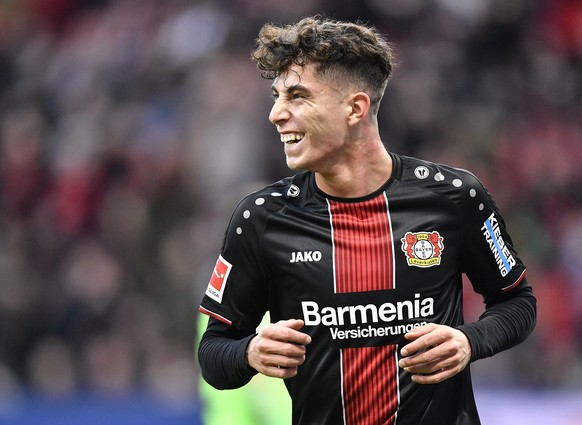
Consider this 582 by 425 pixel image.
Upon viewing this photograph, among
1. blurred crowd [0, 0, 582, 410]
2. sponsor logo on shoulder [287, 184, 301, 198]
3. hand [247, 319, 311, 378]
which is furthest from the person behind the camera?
blurred crowd [0, 0, 582, 410]

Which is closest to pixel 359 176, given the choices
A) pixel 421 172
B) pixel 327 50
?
pixel 421 172

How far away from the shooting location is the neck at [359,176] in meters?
3.83

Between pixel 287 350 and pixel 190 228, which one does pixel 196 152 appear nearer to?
pixel 190 228

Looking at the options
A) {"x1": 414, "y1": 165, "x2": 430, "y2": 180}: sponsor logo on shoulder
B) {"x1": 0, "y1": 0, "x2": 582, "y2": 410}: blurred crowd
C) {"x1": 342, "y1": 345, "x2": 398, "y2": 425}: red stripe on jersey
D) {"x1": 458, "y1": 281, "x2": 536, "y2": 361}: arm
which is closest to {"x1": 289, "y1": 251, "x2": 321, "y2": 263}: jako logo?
{"x1": 342, "y1": 345, "x2": 398, "y2": 425}: red stripe on jersey

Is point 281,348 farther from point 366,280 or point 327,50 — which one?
point 327,50

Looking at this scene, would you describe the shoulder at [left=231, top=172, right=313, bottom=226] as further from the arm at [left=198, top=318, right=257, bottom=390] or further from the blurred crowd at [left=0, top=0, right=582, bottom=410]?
the blurred crowd at [left=0, top=0, right=582, bottom=410]

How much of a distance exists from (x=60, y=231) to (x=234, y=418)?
13.2 feet

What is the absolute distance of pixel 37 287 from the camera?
9508mm

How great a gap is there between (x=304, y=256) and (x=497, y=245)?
688mm

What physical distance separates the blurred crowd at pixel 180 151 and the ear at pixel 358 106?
4674 mm

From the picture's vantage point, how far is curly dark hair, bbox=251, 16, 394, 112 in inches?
147

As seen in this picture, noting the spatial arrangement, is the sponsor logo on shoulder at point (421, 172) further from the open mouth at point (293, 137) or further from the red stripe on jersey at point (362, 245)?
the open mouth at point (293, 137)

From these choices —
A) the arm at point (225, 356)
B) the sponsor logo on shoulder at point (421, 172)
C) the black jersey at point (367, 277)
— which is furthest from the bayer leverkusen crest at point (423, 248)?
the arm at point (225, 356)

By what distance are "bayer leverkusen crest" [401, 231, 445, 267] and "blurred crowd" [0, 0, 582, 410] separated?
15.7ft
